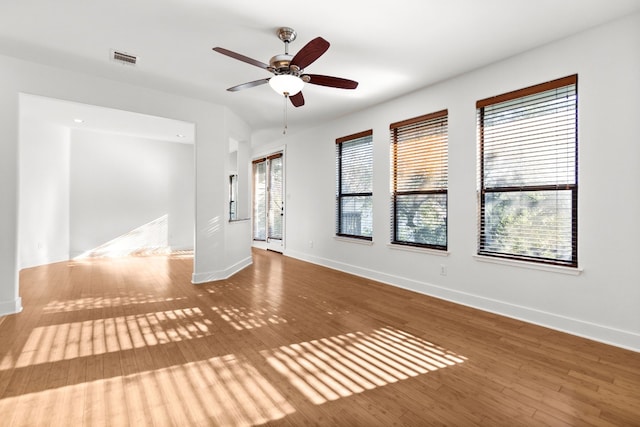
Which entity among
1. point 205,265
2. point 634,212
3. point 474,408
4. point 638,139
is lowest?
point 474,408

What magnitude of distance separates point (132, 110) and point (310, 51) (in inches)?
115

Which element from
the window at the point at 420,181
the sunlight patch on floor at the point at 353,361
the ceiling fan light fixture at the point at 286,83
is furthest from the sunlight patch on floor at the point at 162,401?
the window at the point at 420,181

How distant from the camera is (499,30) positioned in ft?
9.06

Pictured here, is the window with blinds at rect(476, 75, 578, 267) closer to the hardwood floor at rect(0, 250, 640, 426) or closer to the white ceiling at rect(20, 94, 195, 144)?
the hardwood floor at rect(0, 250, 640, 426)

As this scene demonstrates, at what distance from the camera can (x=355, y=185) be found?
534cm

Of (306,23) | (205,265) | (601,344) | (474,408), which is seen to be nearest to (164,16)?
(306,23)

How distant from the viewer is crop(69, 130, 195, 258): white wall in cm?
638

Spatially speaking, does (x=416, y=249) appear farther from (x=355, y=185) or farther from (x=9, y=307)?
(x=9, y=307)

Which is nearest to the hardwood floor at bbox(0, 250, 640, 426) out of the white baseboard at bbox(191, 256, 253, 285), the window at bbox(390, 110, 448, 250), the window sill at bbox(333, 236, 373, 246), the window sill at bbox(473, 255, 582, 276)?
the window sill at bbox(473, 255, 582, 276)

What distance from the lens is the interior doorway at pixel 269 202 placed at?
7500 mm

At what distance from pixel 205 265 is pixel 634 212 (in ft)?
16.5

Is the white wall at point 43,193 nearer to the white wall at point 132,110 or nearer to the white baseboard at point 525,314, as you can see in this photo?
the white wall at point 132,110

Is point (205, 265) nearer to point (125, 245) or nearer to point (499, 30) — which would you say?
point (125, 245)

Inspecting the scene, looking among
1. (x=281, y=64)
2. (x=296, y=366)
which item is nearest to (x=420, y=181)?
(x=281, y=64)
